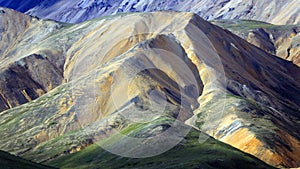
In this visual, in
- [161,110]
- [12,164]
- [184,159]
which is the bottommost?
[184,159]

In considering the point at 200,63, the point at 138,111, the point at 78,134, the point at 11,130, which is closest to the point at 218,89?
the point at 200,63

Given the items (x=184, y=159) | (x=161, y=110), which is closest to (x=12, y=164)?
(x=184, y=159)

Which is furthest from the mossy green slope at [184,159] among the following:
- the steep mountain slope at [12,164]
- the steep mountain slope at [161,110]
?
the steep mountain slope at [12,164]

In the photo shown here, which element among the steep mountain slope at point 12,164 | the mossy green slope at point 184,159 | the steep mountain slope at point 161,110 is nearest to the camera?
the steep mountain slope at point 12,164

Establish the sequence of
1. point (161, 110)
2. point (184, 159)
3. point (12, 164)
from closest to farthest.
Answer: point (12, 164) → point (184, 159) → point (161, 110)

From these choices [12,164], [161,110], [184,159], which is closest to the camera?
[12,164]

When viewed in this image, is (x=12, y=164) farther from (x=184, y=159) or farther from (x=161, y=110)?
(x=161, y=110)

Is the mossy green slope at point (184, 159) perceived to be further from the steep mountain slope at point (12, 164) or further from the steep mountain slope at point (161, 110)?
the steep mountain slope at point (12, 164)

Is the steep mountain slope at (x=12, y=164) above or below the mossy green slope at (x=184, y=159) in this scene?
above

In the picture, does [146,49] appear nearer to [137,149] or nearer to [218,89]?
[218,89]

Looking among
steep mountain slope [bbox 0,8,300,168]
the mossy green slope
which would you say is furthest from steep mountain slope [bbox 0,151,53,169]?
steep mountain slope [bbox 0,8,300,168]

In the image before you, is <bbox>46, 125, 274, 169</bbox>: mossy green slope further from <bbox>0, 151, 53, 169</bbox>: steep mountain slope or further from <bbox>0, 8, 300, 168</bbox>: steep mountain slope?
<bbox>0, 151, 53, 169</bbox>: steep mountain slope
